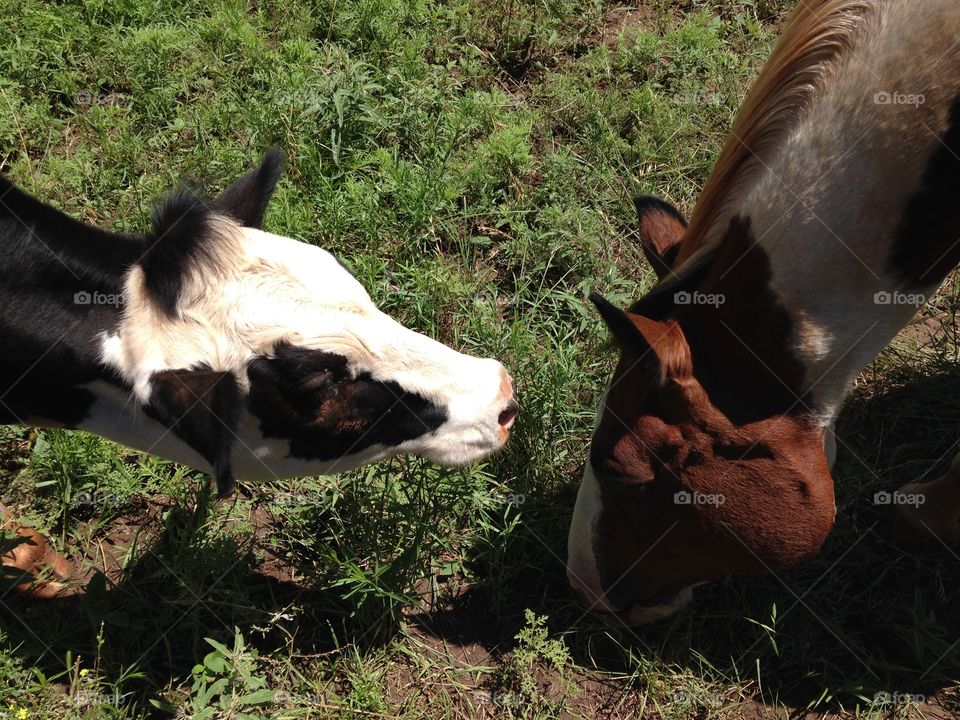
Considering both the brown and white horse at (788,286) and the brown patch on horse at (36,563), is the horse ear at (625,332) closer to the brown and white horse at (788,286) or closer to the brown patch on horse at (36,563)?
the brown and white horse at (788,286)

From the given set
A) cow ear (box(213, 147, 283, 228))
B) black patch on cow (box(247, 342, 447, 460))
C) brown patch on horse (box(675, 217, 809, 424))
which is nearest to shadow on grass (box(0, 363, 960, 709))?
black patch on cow (box(247, 342, 447, 460))

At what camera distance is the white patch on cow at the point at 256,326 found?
258 cm

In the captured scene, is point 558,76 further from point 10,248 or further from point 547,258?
point 10,248

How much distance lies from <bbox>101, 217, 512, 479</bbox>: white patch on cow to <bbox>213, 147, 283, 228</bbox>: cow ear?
7.0 inches

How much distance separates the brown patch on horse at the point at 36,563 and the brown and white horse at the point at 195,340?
1.13 metres

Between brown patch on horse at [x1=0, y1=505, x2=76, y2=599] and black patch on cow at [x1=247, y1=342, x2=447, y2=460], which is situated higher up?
black patch on cow at [x1=247, y1=342, x2=447, y2=460]

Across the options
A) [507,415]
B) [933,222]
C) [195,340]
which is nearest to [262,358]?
[195,340]

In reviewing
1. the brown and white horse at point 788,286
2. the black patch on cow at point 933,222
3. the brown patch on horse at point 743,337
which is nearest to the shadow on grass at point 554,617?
A: the brown and white horse at point 788,286

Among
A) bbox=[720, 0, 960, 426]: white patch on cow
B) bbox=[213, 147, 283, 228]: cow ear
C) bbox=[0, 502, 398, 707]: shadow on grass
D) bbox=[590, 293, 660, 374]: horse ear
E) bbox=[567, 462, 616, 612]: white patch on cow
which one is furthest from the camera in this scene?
bbox=[0, 502, 398, 707]: shadow on grass

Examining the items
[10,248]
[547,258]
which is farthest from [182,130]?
[10,248]

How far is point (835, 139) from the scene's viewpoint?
2342 mm

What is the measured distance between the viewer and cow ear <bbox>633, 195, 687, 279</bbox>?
300 centimetres

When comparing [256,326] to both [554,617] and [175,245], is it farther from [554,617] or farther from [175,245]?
[554,617]

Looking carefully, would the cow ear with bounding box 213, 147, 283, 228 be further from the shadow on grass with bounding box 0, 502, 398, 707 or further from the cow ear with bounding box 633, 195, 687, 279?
the shadow on grass with bounding box 0, 502, 398, 707
